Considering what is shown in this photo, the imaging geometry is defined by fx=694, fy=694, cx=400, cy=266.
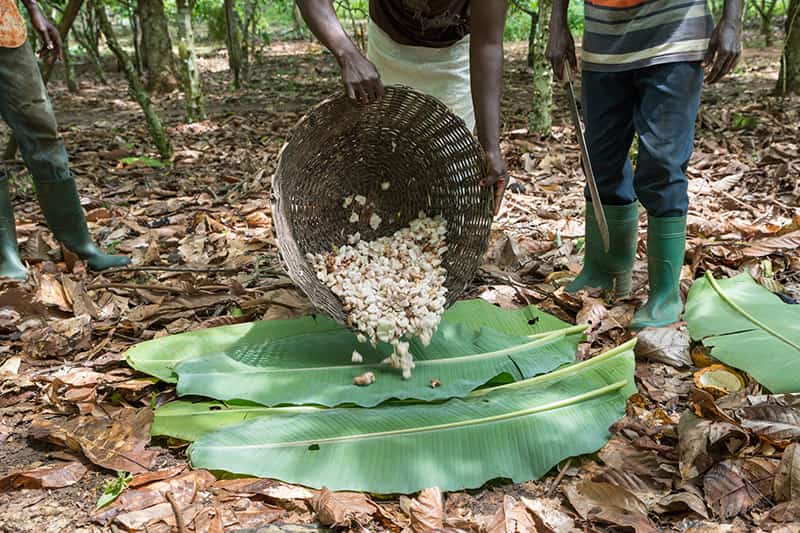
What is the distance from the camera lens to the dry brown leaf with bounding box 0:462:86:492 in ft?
5.62

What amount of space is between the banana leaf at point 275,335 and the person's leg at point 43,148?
3.59 feet

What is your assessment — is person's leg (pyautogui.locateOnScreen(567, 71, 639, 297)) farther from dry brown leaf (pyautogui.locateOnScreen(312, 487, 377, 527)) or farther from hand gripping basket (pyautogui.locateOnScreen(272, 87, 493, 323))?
dry brown leaf (pyautogui.locateOnScreen(312, 487, 377, 527))

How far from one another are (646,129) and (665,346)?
725 mm

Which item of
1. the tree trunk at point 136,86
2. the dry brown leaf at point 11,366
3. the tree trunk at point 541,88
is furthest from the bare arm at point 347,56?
the tree trunk at point 541,88

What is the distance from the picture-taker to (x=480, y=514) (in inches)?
65.2

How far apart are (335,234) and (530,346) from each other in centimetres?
80

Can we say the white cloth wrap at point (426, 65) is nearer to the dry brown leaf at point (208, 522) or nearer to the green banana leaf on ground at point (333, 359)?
the green banana leaf on ground at point (333, 359)

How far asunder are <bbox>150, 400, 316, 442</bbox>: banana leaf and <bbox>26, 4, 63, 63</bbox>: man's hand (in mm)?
1959

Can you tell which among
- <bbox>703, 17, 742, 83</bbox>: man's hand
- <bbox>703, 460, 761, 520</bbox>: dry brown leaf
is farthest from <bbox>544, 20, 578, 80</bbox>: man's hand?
<bbox>703, 460, 761, 520</bbox>: dry brown leaf

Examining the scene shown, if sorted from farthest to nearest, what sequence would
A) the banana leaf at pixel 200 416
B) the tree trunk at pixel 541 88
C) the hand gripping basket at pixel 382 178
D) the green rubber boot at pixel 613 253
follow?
1. the tree trunk at pixel 541 88
2. the green rubber boot at pixel 613 253
3. the hand gripping basket at pixel 382 178
4. the banana leaf at pixel 200 416

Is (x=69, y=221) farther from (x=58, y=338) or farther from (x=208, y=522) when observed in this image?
(x=208, y=522)

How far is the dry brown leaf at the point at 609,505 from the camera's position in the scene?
5.11 ft

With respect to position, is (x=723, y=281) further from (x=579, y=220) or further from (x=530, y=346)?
(x=579, y=220)

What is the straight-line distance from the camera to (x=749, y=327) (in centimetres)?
222
